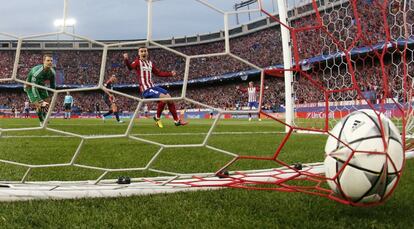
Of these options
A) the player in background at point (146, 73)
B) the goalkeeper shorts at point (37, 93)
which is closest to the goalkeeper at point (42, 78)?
the goalkeeper shorts at point (37, 93)

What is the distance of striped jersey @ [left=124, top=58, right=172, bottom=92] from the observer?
220 centimetres

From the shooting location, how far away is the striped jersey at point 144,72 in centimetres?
220

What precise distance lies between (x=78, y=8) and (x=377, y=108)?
1438 mm

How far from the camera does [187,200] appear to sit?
214 centimetres

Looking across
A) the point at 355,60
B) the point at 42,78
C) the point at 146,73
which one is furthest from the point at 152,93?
the point at 355,60

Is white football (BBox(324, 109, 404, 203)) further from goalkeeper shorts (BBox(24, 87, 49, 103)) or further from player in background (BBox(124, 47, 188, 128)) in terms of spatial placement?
goalkeeper shorts (BBox(24, 87, 49, 103))

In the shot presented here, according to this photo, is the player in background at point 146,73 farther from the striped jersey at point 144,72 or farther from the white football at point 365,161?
the white football at point 365,161

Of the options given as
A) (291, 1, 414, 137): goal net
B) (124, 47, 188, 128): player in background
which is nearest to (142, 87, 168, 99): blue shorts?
(124, 47, 188, 128): player in background

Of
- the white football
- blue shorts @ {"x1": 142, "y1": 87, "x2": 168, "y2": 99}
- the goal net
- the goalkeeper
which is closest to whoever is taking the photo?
the white football

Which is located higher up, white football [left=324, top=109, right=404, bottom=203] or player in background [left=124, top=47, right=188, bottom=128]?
player in background [left=124, top=47, right=188, bottom=128]

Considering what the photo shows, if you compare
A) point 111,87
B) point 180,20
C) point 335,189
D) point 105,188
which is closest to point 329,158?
point 335,189

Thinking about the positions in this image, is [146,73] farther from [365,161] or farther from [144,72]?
[365,161]

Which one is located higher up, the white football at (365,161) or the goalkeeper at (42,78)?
the goalkeeper at (42,78)

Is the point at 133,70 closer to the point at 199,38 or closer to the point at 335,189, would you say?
the point at 199,38
